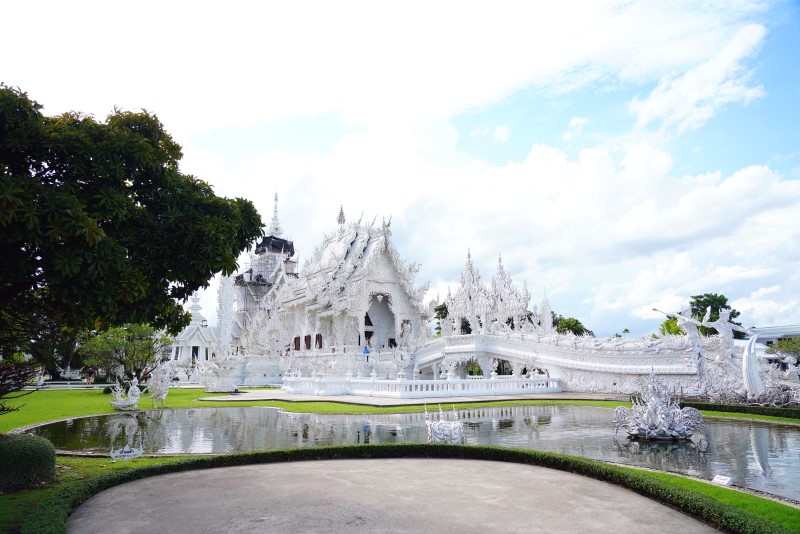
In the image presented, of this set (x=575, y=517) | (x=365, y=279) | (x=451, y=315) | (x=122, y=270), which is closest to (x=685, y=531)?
(x=575, y=517)

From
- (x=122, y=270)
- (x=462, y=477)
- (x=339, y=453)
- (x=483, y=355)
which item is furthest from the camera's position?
(x=483, y=355)

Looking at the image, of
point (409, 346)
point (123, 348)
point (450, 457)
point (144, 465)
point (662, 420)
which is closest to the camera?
point (144, 465)

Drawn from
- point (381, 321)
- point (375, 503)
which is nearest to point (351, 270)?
point (381, 321)

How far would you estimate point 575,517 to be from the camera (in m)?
6.27

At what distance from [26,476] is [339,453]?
468 centimetres

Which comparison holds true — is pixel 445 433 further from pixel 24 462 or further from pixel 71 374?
pixel 71 374

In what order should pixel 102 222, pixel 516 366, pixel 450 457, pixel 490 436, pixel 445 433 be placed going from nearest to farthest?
pixel 102 222, pixel 450 457, pixel 445 433, pixel 490 436, pixel 516 366

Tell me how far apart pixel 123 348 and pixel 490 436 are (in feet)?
80.4

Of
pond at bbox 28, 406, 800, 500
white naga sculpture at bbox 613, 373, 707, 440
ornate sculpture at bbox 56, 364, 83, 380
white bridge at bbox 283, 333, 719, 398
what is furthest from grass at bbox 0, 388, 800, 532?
ornate sculpture at bbox 56, 364, 83, 380

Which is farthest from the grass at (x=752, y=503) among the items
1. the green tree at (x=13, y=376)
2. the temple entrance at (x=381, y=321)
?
the temple entrance at (x=381, y=321)

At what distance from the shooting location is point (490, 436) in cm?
1265

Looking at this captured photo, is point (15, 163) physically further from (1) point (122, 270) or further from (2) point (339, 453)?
(2) point (339, 453)

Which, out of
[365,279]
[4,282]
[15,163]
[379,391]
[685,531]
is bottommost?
[685,531]

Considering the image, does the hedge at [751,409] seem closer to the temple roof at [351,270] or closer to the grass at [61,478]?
the grass at [61,478]
